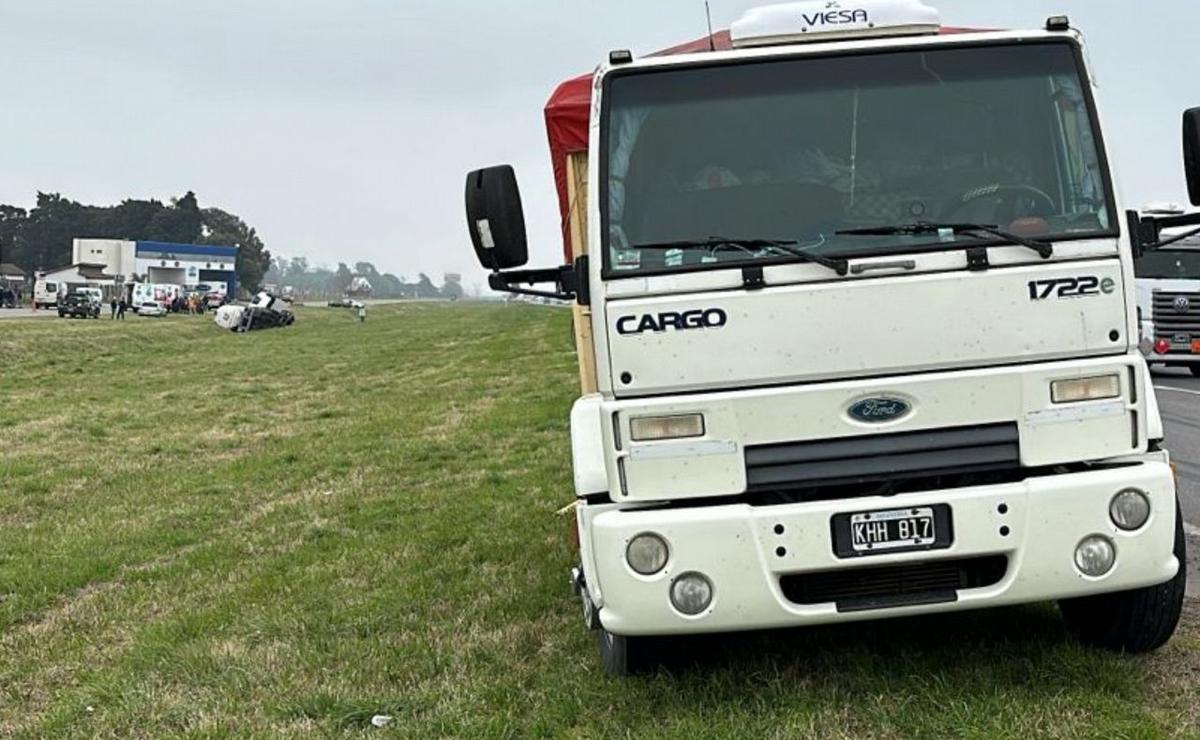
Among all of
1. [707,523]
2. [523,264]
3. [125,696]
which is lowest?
[125,696]

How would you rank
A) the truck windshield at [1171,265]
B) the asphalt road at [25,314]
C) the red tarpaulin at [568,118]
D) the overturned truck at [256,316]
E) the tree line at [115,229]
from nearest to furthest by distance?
the red tarpaulin at [568,118]
the truck windshield at [1171,265]
the asphalt road at [25,314]
the overturned truck at [256,316]
the tree line at [115,229]

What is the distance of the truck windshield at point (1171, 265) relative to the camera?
57.2ft

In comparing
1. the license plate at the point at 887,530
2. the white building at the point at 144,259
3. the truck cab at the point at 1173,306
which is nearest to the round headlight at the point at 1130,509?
the license plate at the point at 887,530

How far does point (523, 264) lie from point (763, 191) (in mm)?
975

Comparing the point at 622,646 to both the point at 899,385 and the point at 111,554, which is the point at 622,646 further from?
the point at 111,554

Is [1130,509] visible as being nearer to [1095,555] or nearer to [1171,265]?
[1095,555]

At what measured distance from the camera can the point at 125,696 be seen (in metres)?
4.68

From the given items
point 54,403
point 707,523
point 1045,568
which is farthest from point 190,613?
point 54,403

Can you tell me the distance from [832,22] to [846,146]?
2.27 ft

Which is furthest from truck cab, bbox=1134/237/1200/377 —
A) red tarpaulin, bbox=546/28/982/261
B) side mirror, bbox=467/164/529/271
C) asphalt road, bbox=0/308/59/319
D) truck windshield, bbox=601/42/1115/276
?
asphalt road, bbox=0/308/59/319

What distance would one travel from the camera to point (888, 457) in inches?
157

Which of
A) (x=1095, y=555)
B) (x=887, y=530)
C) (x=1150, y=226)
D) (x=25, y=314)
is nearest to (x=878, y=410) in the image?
(x=887, y=530)

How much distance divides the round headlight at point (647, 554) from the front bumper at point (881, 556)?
2 centimetres

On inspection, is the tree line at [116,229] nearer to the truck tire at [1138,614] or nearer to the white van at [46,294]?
the white van at [46,294]
